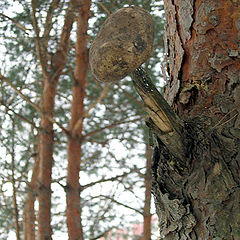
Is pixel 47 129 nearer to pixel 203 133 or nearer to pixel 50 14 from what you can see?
pixel 50 14

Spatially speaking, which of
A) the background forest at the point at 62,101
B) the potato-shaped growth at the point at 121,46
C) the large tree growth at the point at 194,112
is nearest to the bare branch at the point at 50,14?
the background forest at the point at 62,101

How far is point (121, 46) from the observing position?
95cm

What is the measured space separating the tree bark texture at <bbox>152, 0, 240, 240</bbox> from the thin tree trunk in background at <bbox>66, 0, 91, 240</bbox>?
227cm

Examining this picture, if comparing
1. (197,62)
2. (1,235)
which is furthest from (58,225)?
(197,62)

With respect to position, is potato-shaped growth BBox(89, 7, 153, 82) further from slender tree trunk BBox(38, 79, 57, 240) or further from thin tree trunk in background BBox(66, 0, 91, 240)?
slender tree trunk BBox(38, 79, 57, 240)

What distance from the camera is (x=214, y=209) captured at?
112 cm

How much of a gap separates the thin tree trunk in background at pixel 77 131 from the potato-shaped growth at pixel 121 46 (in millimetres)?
2530

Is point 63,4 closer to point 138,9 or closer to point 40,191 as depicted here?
point 40,191

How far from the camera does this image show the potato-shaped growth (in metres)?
0.95

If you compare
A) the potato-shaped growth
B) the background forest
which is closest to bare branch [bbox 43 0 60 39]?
the background forest

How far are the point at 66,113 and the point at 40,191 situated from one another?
1.54 metres

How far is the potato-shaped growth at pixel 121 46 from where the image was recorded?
95 cm

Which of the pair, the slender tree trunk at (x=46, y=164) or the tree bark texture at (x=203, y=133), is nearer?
the tree bark texture at (x=203, y=133)

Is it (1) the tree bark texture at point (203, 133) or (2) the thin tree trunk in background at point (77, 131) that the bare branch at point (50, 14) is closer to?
(2) the thin tree trunk in background at point (77, 131)
